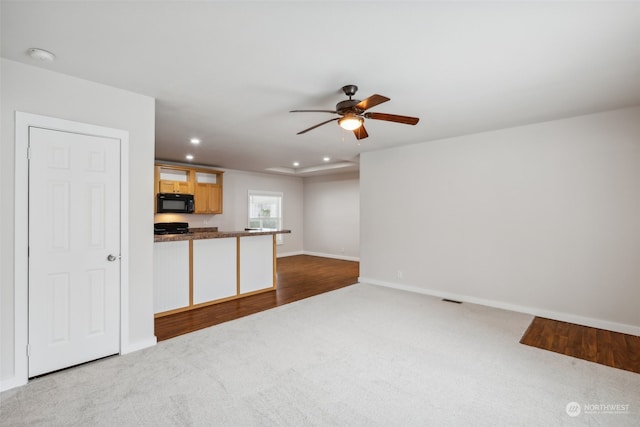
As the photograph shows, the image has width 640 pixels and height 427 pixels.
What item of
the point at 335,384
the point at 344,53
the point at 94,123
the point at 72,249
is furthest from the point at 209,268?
the point at 344,53

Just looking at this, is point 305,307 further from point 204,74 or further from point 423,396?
point 204,74

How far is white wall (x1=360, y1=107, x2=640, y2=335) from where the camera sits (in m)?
3.52

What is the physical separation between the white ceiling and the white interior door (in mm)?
706

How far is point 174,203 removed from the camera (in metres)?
6.41

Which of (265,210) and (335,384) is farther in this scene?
Result: (265,210)

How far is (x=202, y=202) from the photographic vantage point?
7.23m

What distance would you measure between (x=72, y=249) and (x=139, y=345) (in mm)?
1124

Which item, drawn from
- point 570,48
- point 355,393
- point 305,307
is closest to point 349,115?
point 570,48

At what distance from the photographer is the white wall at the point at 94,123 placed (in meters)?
2.30

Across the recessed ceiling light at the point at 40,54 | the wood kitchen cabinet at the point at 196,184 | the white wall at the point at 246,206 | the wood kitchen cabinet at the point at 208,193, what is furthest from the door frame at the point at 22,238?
the wood kitchen cabinet at the point at 208,193
